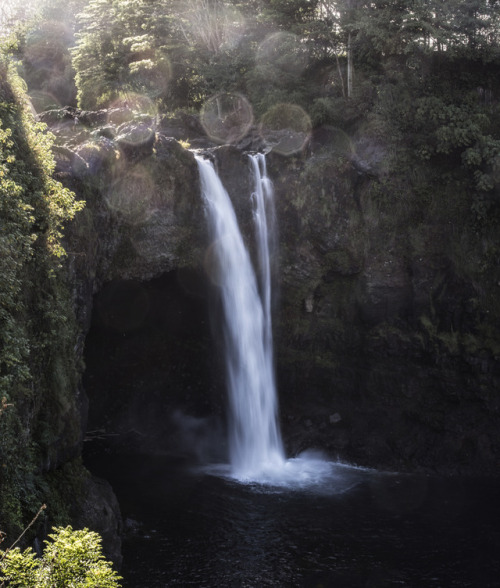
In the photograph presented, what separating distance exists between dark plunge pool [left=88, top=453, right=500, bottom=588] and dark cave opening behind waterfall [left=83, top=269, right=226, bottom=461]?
7.57 feet

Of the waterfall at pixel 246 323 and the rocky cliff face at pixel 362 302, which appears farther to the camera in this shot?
the waterfall at pixel 246 323

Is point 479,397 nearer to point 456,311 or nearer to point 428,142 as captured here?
point 456,311

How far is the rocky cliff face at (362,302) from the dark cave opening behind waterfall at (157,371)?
136mm

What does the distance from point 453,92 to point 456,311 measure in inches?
342

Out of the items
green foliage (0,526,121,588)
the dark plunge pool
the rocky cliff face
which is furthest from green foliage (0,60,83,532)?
the rocky cliff face

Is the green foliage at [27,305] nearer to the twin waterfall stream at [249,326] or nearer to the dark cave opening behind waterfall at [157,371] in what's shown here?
the dark cave opening behind waterfall at [157,371]

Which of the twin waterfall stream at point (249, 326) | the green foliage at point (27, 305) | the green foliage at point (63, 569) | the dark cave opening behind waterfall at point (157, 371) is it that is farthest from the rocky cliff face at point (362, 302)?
the green foliage at point (63, 569)

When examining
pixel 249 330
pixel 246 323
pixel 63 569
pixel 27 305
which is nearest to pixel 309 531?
pixel 249 330

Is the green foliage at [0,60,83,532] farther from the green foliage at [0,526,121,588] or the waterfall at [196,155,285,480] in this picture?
the waterfall at [196,155,285,480]

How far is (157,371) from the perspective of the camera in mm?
20750

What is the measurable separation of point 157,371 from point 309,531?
8919 mm

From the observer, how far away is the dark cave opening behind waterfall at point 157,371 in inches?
774

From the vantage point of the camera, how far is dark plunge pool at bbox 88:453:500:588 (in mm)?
12445

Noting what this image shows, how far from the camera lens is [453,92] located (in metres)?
21.2
